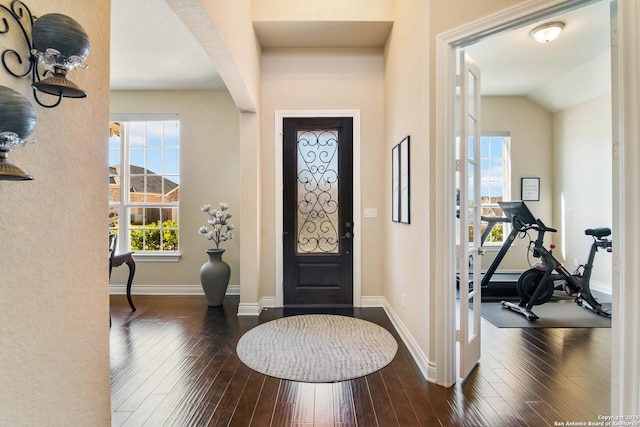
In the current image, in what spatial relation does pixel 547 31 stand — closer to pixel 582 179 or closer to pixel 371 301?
pixel 582 179

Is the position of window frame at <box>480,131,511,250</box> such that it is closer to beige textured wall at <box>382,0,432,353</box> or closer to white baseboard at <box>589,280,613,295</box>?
white baseboard at <box>589,280,613,295</box>

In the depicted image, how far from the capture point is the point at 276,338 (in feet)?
9.39

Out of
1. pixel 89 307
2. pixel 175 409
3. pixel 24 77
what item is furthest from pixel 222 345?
pixel 24 77

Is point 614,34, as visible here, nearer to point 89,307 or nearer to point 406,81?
point 406,81

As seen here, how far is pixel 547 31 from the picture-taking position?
10.7 ft

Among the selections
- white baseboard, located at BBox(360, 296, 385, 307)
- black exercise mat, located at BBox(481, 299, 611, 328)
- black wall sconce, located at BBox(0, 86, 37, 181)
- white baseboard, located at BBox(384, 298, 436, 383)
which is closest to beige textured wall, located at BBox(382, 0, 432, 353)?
white baseboard, located at BBox(384, 298, 436, 383)

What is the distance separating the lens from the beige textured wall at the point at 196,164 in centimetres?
440

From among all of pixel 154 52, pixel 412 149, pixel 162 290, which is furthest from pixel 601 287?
pixel 154 52

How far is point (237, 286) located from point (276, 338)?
1.75 metres

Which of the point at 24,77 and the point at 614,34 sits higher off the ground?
the point at 614,34

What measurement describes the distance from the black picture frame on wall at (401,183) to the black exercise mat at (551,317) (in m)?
1.71

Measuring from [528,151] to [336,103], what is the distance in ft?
12.4

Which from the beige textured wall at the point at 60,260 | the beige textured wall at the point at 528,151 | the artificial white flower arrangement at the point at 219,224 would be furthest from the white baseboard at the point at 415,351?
the beige textured wall at the point at 528,151

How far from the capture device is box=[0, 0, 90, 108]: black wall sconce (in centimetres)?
71
